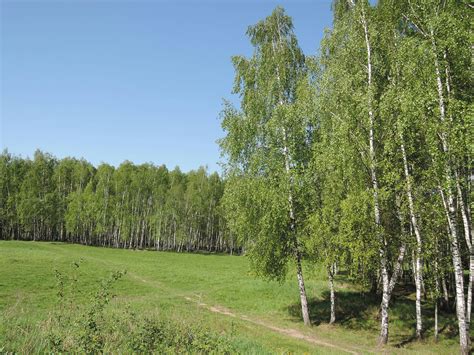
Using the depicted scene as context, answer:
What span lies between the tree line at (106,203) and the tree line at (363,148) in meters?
51.6

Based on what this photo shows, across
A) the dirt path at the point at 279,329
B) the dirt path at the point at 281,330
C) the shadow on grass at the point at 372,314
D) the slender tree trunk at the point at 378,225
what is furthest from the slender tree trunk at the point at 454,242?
the dirt path at the point at 281,330

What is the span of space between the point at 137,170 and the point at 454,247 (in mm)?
78216

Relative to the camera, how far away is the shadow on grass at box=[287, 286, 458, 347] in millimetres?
20922

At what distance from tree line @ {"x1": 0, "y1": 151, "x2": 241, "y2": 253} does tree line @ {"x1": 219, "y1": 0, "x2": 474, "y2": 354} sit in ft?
169

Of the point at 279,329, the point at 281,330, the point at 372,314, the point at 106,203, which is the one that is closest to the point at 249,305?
the point at 279,329

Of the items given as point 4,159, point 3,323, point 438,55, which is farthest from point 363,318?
point 4,159

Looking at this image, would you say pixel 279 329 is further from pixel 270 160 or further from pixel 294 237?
pixel 270 160

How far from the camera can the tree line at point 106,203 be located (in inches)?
3100

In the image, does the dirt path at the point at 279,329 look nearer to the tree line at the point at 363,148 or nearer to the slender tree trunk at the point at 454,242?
the tree line at the point at 363,148

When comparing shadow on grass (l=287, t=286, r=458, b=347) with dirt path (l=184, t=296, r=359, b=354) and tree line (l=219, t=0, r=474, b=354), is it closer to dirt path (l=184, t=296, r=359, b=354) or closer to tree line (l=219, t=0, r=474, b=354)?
tree line (l=219, t=0, r=474, b=354)

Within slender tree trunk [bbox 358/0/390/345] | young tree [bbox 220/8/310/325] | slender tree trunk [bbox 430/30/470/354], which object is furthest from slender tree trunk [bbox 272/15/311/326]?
slender tree trunk [bbox 430/30/470/354]

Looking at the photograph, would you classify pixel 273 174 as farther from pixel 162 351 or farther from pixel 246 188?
pixel 162 351

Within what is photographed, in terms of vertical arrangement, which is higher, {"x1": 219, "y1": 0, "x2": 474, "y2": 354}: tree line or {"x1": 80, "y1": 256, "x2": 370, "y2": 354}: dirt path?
{"x1": 219, "y1": 0, "x2": 474, "y2": 354}: tree line

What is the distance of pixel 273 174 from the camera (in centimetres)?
2362
